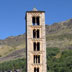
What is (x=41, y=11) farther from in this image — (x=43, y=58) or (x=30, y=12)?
(x=43, y=58)

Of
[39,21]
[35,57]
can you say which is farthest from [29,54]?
[39,21]

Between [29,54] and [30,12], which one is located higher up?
[30,12]

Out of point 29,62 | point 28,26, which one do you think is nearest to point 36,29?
point 28,26

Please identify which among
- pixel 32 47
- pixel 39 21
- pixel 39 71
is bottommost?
pixel 39 71

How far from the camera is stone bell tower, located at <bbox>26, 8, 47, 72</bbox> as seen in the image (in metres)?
65.4

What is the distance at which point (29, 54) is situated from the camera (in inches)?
2579

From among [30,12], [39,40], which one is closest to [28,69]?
[39,40]

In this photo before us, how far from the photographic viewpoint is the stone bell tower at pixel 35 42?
6538 cm

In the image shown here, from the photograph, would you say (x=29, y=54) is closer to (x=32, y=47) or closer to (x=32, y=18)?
(x=32, y=47)

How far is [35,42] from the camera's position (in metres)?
65.9

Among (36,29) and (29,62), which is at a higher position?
(36,29)

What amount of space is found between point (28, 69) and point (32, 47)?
4.06 metres

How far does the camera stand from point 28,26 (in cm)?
6650

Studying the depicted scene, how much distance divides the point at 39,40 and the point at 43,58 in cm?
336
